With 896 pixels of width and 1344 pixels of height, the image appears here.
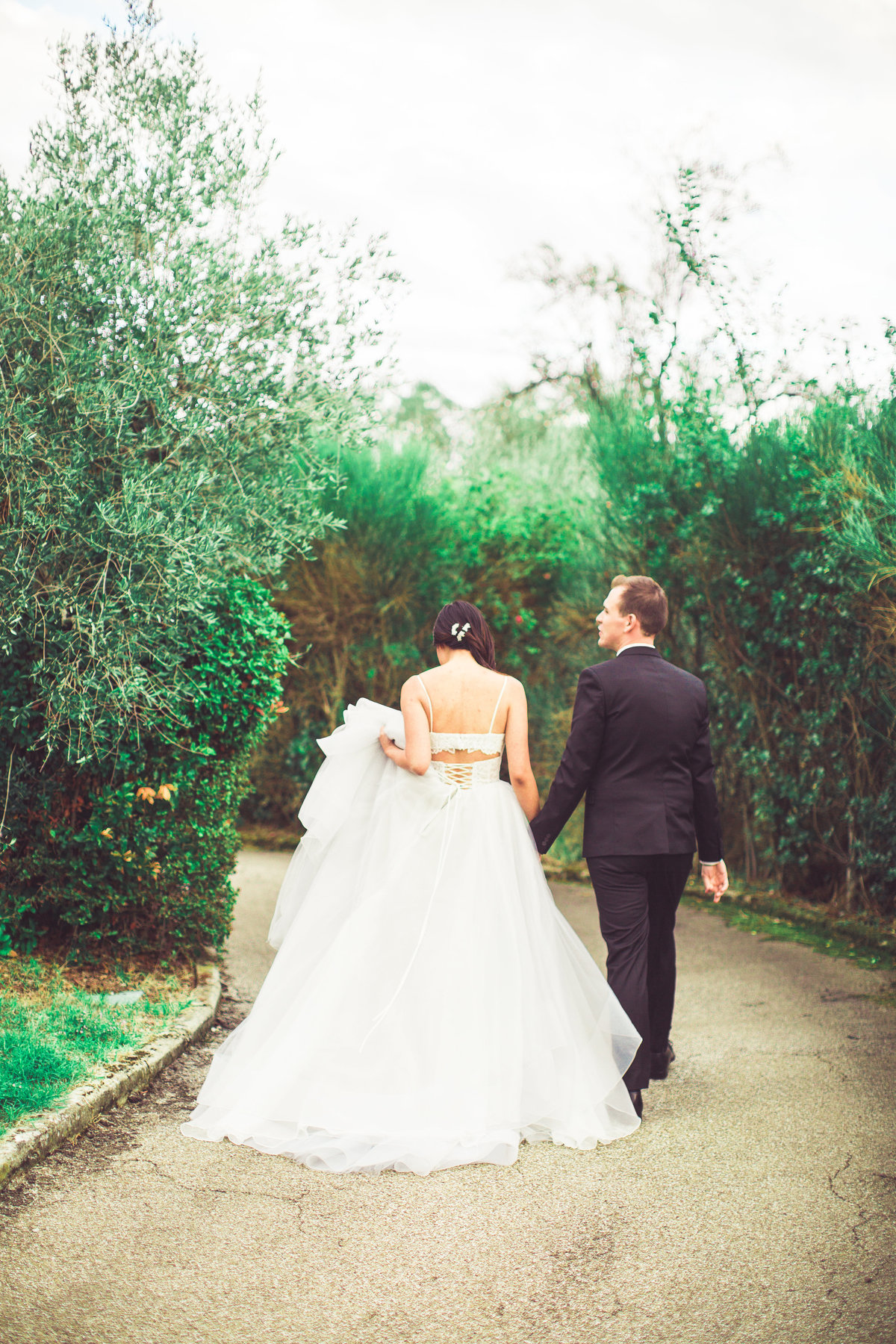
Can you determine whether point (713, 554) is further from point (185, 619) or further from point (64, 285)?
point (64, 285)

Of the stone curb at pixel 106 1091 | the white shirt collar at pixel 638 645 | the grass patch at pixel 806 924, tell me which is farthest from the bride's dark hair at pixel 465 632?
the grass patch at pixel 806 924

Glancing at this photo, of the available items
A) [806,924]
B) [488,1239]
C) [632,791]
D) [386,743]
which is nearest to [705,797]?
[632,791]

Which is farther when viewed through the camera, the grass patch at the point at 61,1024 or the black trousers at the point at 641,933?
the black trousers at the point at 641,933

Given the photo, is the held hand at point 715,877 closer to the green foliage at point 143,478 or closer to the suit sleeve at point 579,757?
the suit sleeve at point 579,757

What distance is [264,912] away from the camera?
817 centimetres

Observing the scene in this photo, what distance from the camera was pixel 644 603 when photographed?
4.38m

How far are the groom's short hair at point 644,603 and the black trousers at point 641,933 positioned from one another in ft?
3.39

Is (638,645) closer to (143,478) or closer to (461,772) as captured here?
(461,772)

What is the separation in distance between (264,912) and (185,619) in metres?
3.74

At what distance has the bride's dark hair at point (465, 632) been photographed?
4262 mm

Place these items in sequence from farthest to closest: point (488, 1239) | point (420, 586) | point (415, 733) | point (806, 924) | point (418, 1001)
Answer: point (420, 586) < point (806, 924) < point (415, 733) < point (418, 1001) < point (488, 1239)

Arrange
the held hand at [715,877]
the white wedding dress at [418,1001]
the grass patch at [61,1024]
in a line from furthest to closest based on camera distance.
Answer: the held hand at [715,877]
the grass patch at [61,1024]
the white wedding dress at [418,1001]

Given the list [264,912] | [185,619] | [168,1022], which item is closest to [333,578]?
[264,912]

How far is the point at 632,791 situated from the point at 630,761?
0.43 ft
